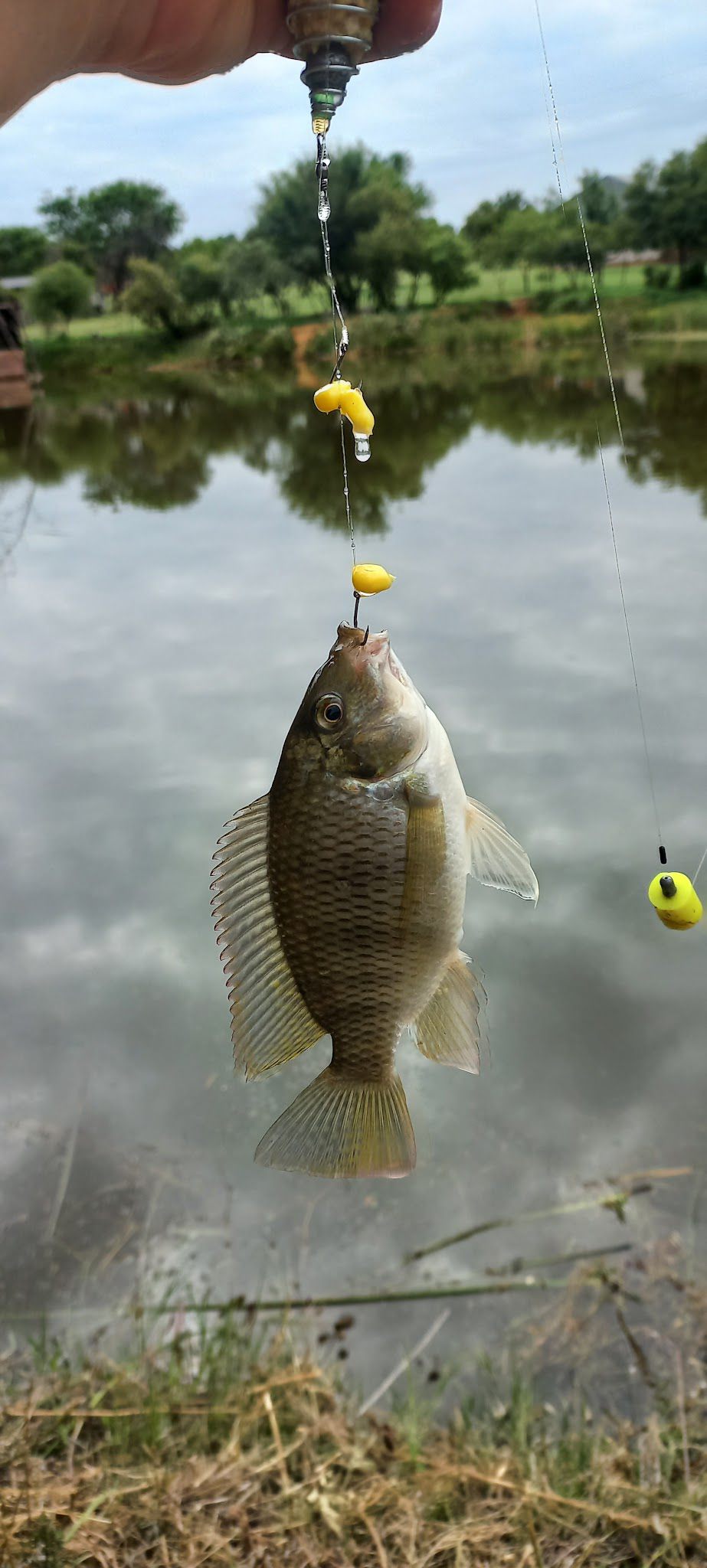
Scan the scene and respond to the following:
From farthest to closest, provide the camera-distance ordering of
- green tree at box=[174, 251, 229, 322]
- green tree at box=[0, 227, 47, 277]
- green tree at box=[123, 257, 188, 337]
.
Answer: green tree at box=[0, 227, 47, 277], green tree at box=[123, 257, 188, 337], green tree at box=[174, 251, 229, 322]

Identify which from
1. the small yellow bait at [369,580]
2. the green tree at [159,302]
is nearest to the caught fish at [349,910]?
the small yellow bait at [369,580]

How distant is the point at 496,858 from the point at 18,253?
66070 mm

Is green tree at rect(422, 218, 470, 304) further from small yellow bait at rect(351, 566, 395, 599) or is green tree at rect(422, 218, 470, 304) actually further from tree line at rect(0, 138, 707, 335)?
small yellow bait at rect(351, 566, 395, 599)

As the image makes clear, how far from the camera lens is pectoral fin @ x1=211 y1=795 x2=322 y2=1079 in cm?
134

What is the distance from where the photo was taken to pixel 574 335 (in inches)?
1394

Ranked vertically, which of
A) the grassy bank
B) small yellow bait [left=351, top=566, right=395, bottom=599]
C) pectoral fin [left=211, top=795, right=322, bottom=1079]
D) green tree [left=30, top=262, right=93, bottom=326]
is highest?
green tree [left=30, top=262, right=93, bottom=326]

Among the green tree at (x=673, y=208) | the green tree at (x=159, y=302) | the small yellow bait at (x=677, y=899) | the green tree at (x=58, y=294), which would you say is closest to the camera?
the small yellow bait at (x=677, y=899)

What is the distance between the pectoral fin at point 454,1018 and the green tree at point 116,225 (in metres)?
58.5

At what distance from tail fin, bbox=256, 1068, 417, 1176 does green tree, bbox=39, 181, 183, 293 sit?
192 feet

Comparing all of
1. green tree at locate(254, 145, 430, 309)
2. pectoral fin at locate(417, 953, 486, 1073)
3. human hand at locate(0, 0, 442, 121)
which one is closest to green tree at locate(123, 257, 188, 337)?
green tree at locate(254, 145, 430, 309)

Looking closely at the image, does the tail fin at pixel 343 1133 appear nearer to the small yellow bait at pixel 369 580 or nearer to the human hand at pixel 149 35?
the small yellow bait at pixel 369 580

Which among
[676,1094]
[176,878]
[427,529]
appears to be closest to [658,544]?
[427,529]

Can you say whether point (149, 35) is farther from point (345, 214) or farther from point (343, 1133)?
point (345, 214)

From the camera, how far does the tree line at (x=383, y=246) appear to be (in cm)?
3512
